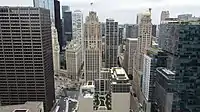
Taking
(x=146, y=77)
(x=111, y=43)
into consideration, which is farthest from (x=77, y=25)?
(x=146, y=77)

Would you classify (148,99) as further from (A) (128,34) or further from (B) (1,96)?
(A) (128,34)

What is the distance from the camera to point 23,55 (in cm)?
1681

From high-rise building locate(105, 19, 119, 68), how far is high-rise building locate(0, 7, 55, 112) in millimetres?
11340

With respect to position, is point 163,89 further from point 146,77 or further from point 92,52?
point 92,52

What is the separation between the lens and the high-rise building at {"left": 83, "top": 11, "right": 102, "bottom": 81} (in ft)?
78.7

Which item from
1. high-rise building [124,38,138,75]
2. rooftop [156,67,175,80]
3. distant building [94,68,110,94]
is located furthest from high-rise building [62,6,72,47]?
rooftop [156,67,175,80]

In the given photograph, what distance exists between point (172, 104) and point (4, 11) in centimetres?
1440

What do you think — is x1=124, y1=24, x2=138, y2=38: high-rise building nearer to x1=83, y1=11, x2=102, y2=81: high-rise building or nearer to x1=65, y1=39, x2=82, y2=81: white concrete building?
x1=65, y1=39, x2=82, y2=81: white concrete building

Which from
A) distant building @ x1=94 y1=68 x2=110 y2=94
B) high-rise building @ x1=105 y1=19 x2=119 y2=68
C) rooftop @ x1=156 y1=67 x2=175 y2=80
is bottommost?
distant building @ x1=94 y1=68 x2=110 y2=94

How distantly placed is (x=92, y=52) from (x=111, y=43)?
469cm

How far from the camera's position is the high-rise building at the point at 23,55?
53.9 ft

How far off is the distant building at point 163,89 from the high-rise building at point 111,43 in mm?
10404

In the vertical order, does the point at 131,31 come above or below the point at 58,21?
below

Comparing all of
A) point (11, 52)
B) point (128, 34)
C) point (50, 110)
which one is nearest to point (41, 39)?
point (11, 52)
